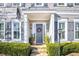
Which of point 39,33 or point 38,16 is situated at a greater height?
point 38,16

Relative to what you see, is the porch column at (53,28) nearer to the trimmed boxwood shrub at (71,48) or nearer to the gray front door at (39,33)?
the gray front door at (39,33)

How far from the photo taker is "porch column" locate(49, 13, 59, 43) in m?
4.57

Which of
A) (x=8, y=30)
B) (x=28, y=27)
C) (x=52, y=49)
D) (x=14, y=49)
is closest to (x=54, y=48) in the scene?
(x=52, y=49)

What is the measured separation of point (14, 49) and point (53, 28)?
0.89m

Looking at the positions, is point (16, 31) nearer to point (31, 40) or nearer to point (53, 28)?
point (31, 40)

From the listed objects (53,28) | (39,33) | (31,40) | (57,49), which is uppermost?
(53,28)

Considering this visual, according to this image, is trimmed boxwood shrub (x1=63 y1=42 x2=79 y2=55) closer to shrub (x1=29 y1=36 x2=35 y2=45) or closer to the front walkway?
the front walkway

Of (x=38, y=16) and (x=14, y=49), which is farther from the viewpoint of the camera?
(x=14, y=49)

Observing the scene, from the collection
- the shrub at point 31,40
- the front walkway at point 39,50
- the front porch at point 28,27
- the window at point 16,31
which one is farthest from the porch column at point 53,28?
the window at point 16,31

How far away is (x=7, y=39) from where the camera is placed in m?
4.64

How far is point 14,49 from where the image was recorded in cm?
467

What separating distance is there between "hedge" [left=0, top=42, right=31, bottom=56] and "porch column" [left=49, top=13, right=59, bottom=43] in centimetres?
50

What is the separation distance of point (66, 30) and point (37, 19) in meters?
0.62

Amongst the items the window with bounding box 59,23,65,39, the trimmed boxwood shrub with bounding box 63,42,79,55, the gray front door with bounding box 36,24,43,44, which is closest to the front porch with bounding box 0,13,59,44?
the gray front door with bounding box 36,24,43,44
